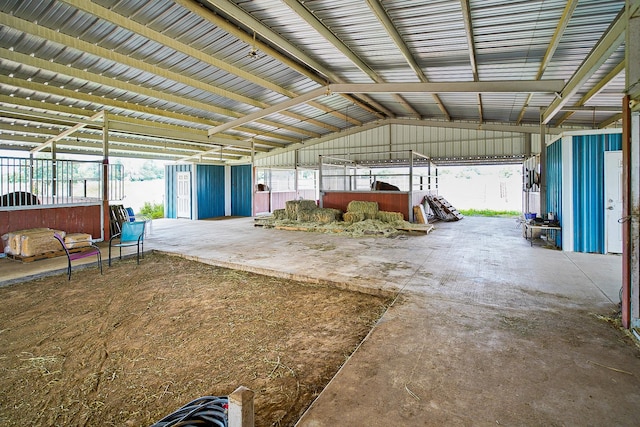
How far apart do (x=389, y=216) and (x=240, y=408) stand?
9354mm

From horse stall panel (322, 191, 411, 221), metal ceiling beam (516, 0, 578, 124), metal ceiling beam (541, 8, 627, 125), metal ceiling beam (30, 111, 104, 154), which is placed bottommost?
horse stall panel (322, 191, 411, 221)

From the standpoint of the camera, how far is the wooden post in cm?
145

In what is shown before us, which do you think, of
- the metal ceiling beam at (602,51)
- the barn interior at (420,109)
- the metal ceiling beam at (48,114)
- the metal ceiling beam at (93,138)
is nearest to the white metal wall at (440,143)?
the barn interior at (420,109)

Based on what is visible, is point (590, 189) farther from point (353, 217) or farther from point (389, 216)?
point (353, 217)

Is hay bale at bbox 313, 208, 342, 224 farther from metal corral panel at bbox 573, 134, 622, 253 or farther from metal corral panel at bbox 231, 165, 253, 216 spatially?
metal corral panel at bbox 573, 134, 622, 253

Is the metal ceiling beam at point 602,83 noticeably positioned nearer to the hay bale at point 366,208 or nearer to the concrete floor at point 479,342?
the concrete floor at point 479,342

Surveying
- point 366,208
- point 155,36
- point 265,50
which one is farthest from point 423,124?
point 155,36

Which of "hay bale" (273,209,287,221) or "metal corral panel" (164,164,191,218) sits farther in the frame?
"metal corral panel" (164,164,191,218)

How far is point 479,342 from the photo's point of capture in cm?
273

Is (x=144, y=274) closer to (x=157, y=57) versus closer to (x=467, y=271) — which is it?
(x=157, y=57)

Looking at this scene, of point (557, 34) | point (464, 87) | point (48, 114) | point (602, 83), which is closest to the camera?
point (557, 34)

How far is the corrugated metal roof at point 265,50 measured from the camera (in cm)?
503

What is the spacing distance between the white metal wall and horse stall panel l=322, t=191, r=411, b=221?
16.6 feet

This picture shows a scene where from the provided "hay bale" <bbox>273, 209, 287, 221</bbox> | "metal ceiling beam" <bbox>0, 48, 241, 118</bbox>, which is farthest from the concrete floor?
"hay bale" <bbox>273, 209, 287, 221</bbox>
